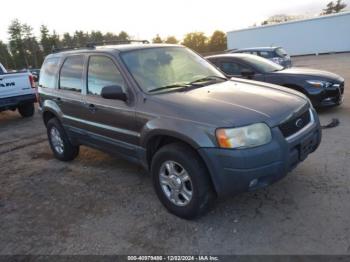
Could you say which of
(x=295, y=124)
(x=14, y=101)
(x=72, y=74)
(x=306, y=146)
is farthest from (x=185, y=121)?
(x=14, y=101)

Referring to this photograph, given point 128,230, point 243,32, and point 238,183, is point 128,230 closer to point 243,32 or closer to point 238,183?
point 238,183

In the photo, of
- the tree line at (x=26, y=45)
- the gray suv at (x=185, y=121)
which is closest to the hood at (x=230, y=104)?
the gray suv at (x=185, y=121)

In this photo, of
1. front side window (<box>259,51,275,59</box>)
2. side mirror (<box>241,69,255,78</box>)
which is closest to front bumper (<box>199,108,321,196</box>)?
side mirror (<box>241,69,255,78</box>)

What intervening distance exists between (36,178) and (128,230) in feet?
7.90

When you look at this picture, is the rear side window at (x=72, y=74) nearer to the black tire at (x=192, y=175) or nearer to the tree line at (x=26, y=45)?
the black tire at (x=192, y=175)

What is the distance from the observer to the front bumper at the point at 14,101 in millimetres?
9414

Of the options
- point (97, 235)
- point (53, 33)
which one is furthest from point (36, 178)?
point (53, 33)

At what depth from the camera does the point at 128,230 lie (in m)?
3.58

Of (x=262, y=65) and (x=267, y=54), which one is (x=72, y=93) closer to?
(x=262, y=65)

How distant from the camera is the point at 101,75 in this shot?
4418 millimetres

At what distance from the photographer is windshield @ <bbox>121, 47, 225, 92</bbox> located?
4008 mm

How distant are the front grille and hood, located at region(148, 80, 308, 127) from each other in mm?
68

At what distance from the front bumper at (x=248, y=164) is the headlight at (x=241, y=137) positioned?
0.16ft

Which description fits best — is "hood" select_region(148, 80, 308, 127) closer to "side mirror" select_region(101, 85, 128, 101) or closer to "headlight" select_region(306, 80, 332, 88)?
"side mirror" select_region(101, 85, 128, 101)
